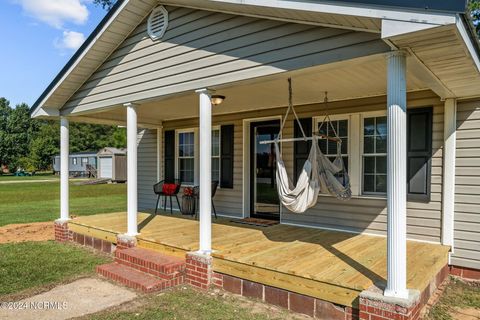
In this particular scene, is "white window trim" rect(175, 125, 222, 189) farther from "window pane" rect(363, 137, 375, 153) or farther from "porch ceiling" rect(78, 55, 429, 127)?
"window pane" rect(363, 137, 375, 153)

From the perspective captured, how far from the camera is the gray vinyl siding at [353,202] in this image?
171 inches

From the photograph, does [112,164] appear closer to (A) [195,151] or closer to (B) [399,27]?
(A) [195,151]

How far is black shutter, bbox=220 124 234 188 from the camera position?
659cm

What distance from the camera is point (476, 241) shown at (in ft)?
13.2

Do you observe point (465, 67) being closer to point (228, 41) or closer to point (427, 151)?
point (427, 151)

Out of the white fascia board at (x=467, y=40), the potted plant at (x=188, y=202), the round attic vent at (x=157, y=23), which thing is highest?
the round attic vent at (x=157, y=23)

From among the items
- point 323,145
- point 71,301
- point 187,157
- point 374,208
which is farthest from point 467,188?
point 187,157

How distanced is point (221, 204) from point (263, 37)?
406 centimetres

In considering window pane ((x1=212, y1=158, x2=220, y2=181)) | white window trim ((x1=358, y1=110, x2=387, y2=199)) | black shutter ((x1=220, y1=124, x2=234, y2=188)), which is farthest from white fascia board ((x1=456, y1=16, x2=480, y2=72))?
window pane ((x1=212, y1=158, x2=220, y2=181))

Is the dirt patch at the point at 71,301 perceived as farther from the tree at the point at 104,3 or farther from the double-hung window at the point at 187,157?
the tree at the point at 104,3

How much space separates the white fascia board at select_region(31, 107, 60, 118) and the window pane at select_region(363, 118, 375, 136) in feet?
18.4

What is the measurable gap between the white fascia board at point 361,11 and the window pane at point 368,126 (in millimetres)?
2594

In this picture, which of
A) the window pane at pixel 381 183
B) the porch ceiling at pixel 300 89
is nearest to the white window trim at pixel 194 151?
the porch ceiling at pixel 300 89

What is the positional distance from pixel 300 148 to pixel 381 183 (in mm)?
1381
